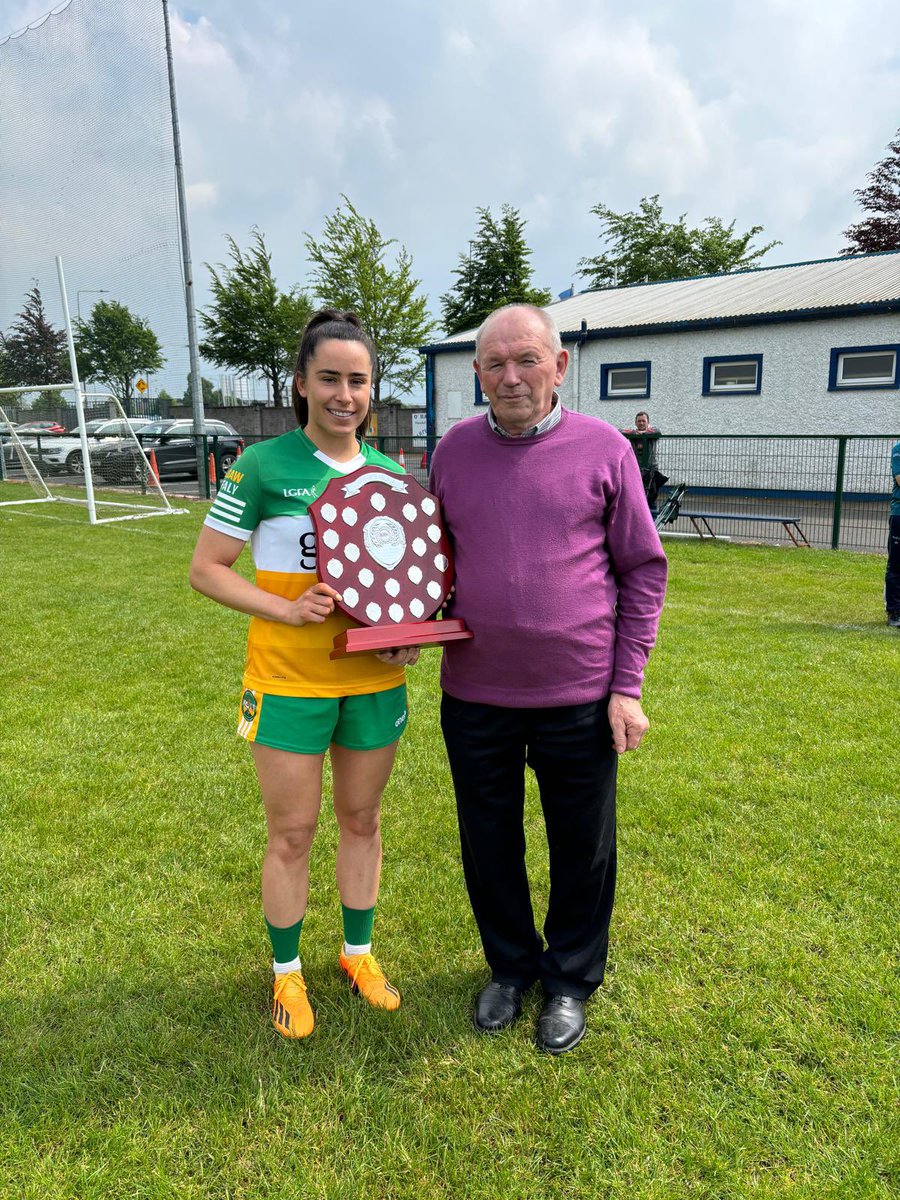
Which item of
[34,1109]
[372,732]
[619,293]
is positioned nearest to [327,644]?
[372,732]

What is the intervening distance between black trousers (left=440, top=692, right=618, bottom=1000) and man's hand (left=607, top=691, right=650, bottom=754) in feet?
0.17

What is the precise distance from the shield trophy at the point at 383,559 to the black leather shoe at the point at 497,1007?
3.66 feet

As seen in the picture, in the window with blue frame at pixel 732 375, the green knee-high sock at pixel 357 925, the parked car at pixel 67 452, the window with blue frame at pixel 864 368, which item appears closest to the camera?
the green knee-high sock at pixel 357 925

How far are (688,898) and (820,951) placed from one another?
0.46m

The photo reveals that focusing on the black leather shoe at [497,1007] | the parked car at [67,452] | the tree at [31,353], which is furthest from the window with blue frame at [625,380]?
the black leather shoe at [497,1007]

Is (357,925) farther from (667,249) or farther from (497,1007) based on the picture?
(667,249)

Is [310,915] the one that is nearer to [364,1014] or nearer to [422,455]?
[364,1014]

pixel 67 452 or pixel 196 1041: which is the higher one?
pixel 67 452

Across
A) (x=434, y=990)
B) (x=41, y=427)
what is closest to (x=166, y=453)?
(x=41, y=427)

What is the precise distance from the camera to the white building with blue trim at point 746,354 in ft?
52.3

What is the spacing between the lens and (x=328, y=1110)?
2.06 meters

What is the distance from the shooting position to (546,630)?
6.86 ft

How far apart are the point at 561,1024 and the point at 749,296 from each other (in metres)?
19.2

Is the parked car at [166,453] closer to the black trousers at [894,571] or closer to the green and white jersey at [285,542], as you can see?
the black trousers at [894,571]
